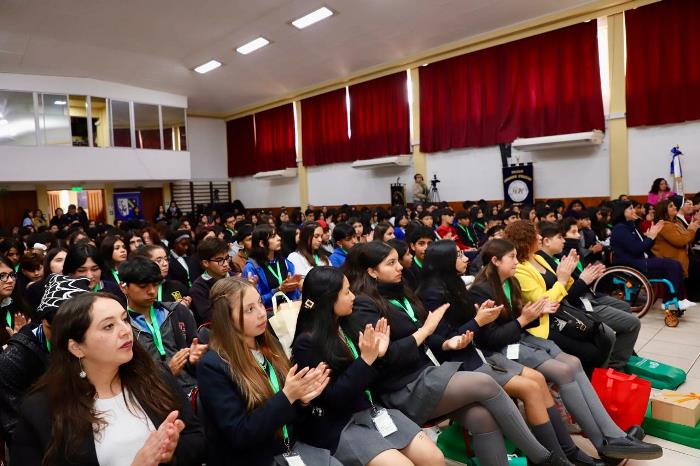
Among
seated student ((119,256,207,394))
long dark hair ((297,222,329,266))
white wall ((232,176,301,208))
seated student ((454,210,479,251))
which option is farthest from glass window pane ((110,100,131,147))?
seated student ((119,256,207,394))

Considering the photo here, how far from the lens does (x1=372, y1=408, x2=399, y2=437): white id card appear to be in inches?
78.4

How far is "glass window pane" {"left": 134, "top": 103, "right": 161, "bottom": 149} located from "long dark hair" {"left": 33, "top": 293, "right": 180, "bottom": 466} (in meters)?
13.5

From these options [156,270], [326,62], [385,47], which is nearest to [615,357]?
[156,270]

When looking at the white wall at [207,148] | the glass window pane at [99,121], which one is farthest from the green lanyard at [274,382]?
the white wall at [207,148]

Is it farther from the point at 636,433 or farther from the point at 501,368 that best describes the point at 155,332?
the point at 636,433

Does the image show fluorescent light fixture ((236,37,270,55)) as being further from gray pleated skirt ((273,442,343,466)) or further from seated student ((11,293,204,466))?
gray pleated skirt ((273,442,343,466))

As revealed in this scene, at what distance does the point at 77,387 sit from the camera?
152 centimetres

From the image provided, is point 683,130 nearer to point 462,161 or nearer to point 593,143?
point 593,143

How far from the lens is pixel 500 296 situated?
2910 millimetres

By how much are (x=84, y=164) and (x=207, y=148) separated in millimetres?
5349

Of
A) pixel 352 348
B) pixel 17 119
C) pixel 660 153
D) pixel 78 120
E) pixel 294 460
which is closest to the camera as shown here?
pixel 294 460

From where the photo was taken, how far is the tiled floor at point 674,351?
2689mm

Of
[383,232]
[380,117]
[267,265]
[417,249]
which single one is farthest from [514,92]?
[267,265]

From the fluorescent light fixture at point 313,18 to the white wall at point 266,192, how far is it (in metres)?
6.76
